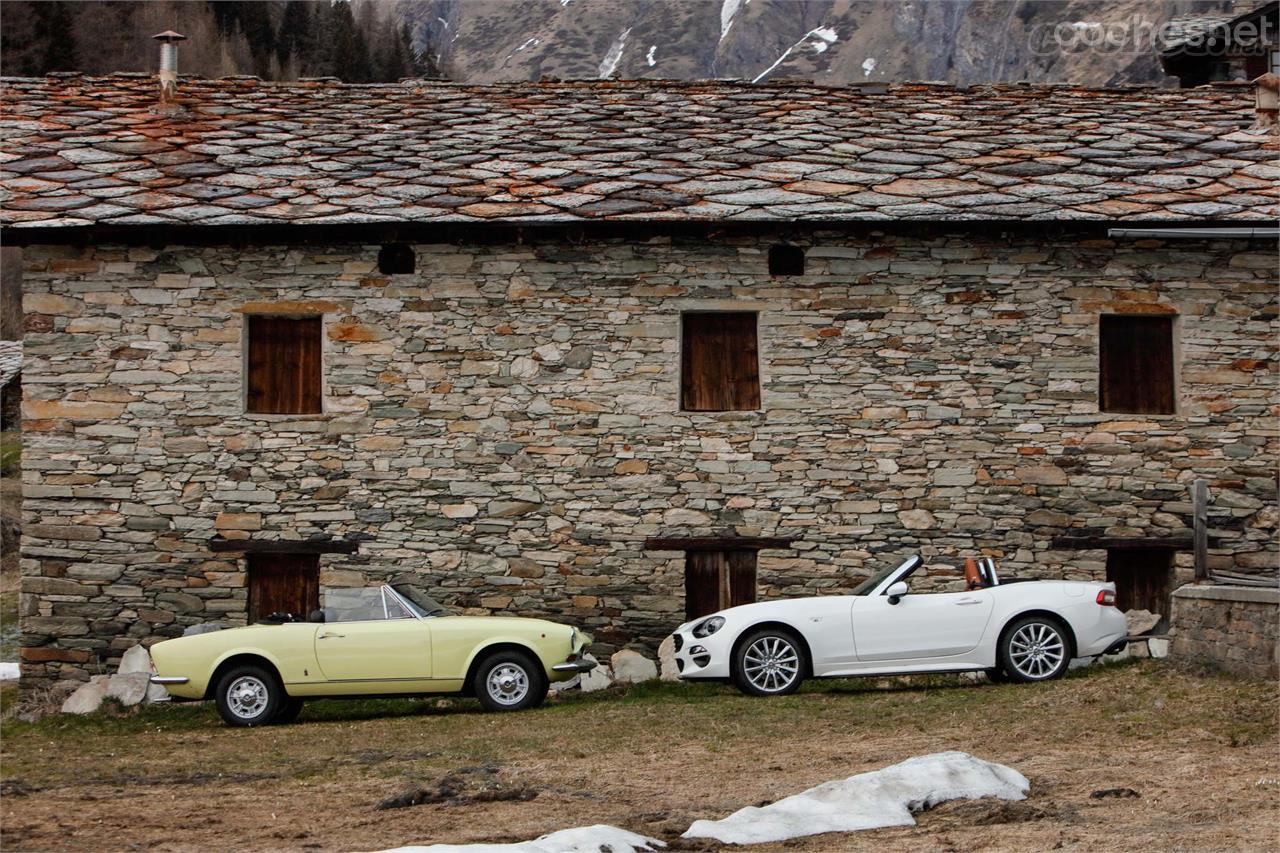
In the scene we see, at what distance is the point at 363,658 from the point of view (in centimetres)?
1246

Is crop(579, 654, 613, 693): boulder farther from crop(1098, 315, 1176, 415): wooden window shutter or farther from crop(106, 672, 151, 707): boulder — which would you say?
crop(1098, 315, 1176, 415): wooden window shutter

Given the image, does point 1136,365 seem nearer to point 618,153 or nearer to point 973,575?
point 973,575

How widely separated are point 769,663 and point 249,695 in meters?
4.48

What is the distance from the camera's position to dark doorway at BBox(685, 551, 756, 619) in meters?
15.3

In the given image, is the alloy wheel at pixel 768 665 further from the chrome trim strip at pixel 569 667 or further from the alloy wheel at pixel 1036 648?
the alloy wheel at pixel 1036 648

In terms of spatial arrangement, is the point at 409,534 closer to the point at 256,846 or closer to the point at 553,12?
the point at 256,846

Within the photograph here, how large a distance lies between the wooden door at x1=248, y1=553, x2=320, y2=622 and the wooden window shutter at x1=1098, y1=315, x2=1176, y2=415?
8486 millimetres

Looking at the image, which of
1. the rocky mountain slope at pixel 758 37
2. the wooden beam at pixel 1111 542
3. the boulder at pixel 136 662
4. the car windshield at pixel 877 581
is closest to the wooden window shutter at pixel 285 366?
the boulder at pixel 136 662

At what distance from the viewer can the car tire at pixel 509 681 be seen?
12688 millimetres

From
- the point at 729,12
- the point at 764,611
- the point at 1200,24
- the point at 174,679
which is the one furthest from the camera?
the point at 729,12

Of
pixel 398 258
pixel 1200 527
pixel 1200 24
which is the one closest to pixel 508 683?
pixel 398 258

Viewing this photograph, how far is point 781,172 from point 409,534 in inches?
217

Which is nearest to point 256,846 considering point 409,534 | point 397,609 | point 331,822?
point 331,822

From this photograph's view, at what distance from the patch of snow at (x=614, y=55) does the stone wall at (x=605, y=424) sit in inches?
3602
